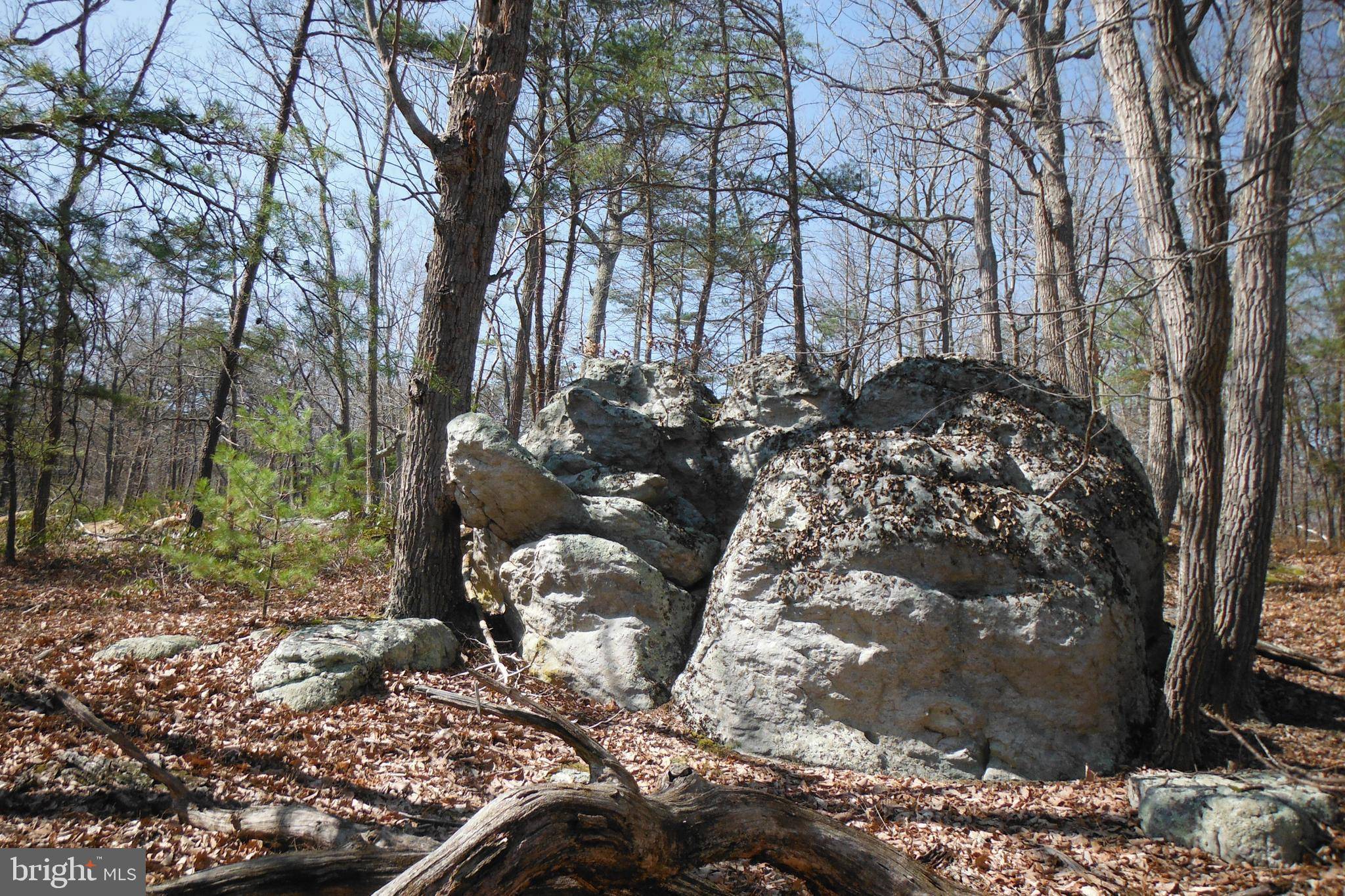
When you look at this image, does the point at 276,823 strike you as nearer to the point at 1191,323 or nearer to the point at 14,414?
the point at 1191,323

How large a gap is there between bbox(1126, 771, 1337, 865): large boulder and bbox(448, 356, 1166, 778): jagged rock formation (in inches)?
28.9

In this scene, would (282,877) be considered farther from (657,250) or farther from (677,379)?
(657,250)

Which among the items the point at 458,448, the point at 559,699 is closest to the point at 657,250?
the point at 458,448

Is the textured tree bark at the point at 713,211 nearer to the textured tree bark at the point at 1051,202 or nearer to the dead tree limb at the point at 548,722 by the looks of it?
the textured tree bark at the point at 1051,202

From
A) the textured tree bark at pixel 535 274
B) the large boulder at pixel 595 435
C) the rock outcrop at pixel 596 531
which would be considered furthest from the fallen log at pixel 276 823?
the textured tree bark at pixel 535 274

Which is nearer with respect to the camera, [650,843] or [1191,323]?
[650,843]

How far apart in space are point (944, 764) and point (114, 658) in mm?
5658

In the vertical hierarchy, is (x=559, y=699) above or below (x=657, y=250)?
below

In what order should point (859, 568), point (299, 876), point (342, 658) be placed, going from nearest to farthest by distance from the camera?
point (299, 876)
point (859, 568)
point (342, 658)

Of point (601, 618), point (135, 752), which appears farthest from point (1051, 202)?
point (135, 752)

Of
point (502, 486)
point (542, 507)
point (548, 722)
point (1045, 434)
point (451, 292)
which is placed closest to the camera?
point (548, 722)

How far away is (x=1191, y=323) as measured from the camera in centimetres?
402

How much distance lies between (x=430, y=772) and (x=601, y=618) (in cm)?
178

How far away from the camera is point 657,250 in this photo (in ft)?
43.3
